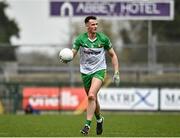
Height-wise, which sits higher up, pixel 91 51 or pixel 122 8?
pixel 122 8

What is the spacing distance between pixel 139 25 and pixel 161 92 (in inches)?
1542

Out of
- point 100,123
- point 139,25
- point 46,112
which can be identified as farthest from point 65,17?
point 139,25

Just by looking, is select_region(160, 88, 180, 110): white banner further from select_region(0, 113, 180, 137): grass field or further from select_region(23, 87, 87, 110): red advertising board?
select_region(0, 113, 180, 137): grass field

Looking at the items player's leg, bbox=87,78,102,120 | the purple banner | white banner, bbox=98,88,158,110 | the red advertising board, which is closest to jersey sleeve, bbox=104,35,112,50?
player's leg, bbox=87,78,102,120

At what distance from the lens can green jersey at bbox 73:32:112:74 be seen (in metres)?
14.3

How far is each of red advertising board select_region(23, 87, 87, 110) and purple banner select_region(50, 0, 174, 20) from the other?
427cm

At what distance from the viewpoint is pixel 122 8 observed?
34812mm

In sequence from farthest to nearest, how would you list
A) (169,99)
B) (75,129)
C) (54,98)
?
(54,98) → (169,99) → (75,129)

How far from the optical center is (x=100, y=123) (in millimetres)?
14539

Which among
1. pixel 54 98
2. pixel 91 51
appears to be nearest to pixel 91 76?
pixel 91 51

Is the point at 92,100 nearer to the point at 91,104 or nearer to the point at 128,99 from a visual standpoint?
the point at 91,104

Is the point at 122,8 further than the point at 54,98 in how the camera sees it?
Yes

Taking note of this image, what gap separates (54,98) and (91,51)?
60.3ft

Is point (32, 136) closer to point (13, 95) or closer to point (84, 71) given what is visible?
point (84, 71)
